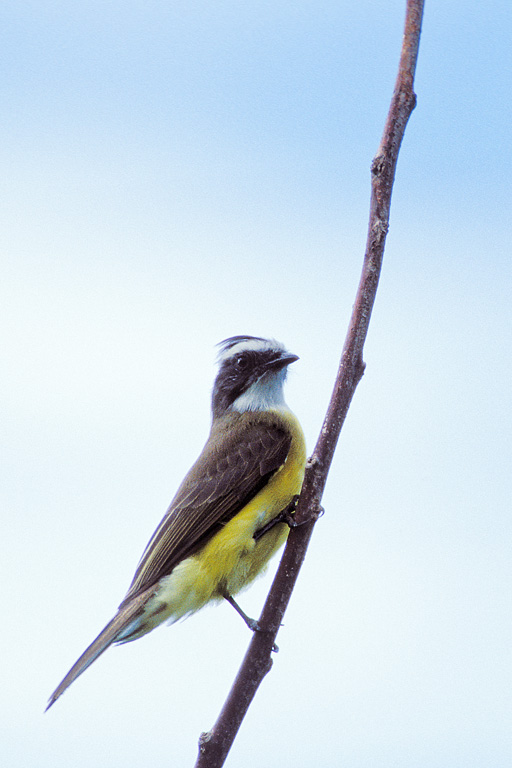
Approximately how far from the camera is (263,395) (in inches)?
228

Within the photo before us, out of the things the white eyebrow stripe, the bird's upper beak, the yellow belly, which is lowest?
the yellow belly

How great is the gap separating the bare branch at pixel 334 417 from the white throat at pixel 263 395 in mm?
2105

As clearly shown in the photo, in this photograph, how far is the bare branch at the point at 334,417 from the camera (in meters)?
3.15

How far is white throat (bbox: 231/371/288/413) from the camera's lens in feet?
18.9

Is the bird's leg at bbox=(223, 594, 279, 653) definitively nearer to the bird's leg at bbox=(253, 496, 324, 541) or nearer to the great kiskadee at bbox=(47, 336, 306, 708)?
the great kiskadee at bbox=(47, 336, 306, 708)

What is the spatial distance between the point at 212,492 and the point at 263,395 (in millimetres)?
1106

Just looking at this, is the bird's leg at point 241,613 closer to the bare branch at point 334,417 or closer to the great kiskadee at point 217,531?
the great kiskadee at point 217,531

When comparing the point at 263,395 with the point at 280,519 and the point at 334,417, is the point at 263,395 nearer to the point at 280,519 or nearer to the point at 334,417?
the point at 280,519

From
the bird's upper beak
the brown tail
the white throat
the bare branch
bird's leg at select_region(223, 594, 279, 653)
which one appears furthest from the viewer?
the white throat

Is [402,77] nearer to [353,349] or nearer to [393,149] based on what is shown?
[393,149]

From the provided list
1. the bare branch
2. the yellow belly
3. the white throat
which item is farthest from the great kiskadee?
the bare branch

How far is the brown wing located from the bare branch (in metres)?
1.07

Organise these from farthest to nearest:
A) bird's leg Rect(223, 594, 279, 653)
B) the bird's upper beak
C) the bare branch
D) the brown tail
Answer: the bird's upper beak < bird's leg Rect(223, 594, 279, 653) < the brown tail < the bare branch

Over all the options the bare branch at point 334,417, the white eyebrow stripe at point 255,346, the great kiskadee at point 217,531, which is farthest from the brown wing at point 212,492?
the bare branch at point 334,417
